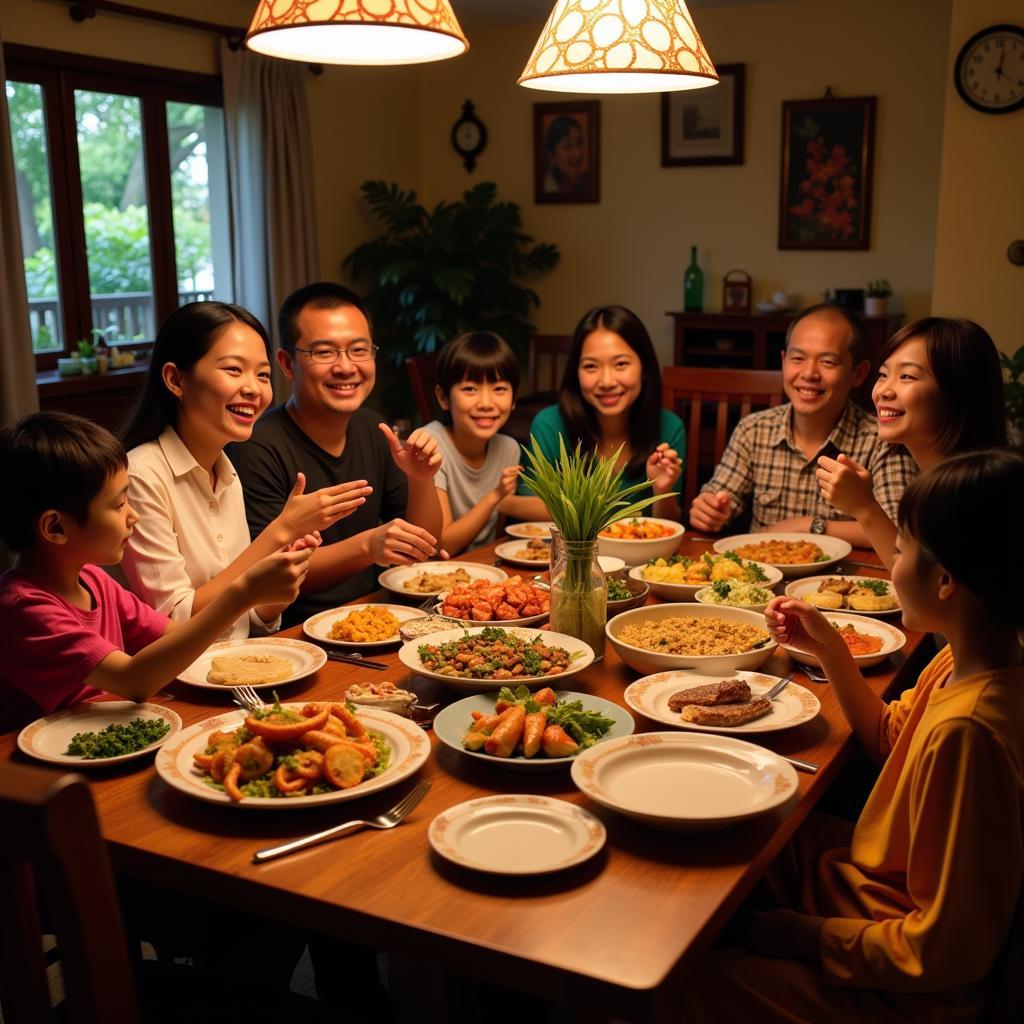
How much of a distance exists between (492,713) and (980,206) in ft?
14.0

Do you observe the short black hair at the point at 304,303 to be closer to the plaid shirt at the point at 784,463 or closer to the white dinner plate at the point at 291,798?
the plaid shirt at the point at 784,463

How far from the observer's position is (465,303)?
22.7ft

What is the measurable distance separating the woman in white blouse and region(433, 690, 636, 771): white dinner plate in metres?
0.58

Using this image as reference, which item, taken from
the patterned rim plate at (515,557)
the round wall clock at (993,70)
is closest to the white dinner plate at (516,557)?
the patterned rim plate at (515,557)

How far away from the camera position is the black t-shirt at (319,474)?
8.48ft

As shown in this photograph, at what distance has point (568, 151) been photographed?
23.7 feet

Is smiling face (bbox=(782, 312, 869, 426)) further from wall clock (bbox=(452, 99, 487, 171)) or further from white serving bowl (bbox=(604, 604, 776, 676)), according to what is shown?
wall clock (bbox=(452, 99, 487, 171))

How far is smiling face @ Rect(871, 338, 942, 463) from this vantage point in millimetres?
2330

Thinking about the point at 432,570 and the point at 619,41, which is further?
the point at 432,570

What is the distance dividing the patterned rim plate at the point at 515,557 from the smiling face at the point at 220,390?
65cm

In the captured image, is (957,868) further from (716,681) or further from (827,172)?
(827,172)

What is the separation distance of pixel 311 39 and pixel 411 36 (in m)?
0.18

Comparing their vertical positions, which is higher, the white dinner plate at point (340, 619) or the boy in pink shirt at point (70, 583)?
the boy in pink shirt at point (70, 583)

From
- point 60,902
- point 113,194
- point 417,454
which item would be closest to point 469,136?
point 113,194
